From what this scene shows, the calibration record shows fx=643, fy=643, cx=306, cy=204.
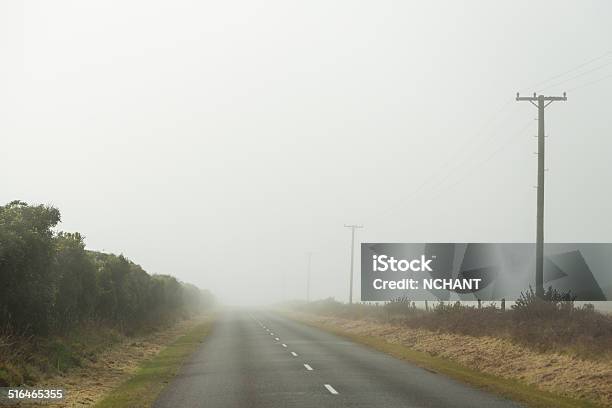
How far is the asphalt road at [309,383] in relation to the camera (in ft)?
52.0

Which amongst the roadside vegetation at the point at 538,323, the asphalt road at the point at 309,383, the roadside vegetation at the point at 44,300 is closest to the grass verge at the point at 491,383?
the asphalt road at the point at 309,383

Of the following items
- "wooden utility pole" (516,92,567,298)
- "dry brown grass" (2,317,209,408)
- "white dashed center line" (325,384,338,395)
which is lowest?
"dry brown grass" (2,317,209,408)

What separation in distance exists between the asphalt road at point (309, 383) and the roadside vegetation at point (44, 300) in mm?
4142

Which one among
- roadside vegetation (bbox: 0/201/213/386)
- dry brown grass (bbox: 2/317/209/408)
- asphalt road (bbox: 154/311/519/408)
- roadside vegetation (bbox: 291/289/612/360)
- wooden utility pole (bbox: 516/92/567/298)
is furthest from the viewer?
wooden utility pole (bbox: 516/92/567/298)

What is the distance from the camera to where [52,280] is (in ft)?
74.7

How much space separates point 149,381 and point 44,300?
481 cm

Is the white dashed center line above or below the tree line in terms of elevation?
below

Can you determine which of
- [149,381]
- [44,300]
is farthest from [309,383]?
[44,300]

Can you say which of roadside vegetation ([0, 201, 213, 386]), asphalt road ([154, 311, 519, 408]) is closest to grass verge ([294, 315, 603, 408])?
asphalt road ([154, 311, 519, 408])

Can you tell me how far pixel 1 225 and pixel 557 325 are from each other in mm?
21749

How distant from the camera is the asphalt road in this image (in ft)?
52.0

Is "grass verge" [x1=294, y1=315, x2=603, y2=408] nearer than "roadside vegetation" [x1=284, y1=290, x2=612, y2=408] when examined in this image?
Yes

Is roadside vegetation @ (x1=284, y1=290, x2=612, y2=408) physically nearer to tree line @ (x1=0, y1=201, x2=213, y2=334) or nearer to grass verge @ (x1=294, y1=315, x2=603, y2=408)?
grass verge @ (x1=294, y1=315, x2=603, y2=408)

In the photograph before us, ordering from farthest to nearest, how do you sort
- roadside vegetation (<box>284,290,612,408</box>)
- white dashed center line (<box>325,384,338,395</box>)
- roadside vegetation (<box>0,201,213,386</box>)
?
1. roadside vegetation (<box>0,201,213,386</box>)
2. roadside vegetation (<box>284,290,612,408</box>)
3. white dashed center line (<box>325,384,338,395</box>)
